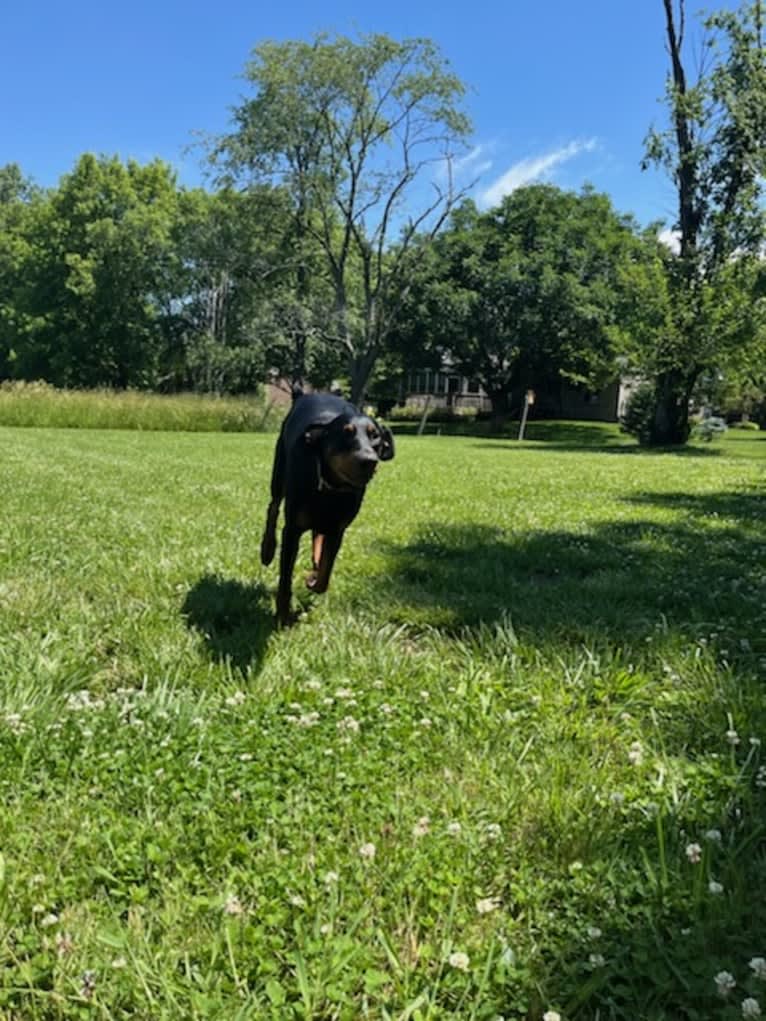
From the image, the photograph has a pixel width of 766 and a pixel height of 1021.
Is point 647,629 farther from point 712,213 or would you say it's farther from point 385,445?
point 712,213

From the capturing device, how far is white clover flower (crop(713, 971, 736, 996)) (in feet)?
4.29

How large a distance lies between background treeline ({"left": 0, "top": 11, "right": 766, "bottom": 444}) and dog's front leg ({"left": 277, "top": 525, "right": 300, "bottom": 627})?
20.5 meters

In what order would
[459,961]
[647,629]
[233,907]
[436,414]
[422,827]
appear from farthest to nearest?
[436,414] < [647,629] < [422,827] < [233,907] < [459,961]

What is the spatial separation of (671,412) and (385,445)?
25.2m

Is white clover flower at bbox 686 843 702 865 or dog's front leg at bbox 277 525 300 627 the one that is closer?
white clover flower at bbox 686 843 702 865

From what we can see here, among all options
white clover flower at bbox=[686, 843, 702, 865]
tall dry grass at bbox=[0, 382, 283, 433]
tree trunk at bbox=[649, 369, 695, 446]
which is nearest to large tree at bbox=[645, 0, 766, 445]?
tree trunk at bbox=[649, 369, 695, 446]

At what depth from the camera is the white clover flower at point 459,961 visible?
4.63 ft

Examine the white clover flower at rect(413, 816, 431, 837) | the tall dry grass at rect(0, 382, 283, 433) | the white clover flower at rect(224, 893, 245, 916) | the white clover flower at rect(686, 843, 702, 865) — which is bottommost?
the white clover flower at rect(224, 893, 245, 916)

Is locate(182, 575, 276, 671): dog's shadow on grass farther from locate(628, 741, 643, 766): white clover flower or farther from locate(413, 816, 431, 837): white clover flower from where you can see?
locate(628, 741, 643, 766): white clover flower

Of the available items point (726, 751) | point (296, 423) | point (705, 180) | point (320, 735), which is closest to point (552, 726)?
point (726, 751)

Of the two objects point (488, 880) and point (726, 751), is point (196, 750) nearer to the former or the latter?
point (488, 880)

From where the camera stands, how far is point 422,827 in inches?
72.2

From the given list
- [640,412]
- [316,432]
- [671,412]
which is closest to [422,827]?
[316,432]

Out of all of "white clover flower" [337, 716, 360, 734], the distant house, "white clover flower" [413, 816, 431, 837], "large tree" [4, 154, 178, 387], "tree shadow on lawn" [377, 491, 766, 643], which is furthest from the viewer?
the distant house
